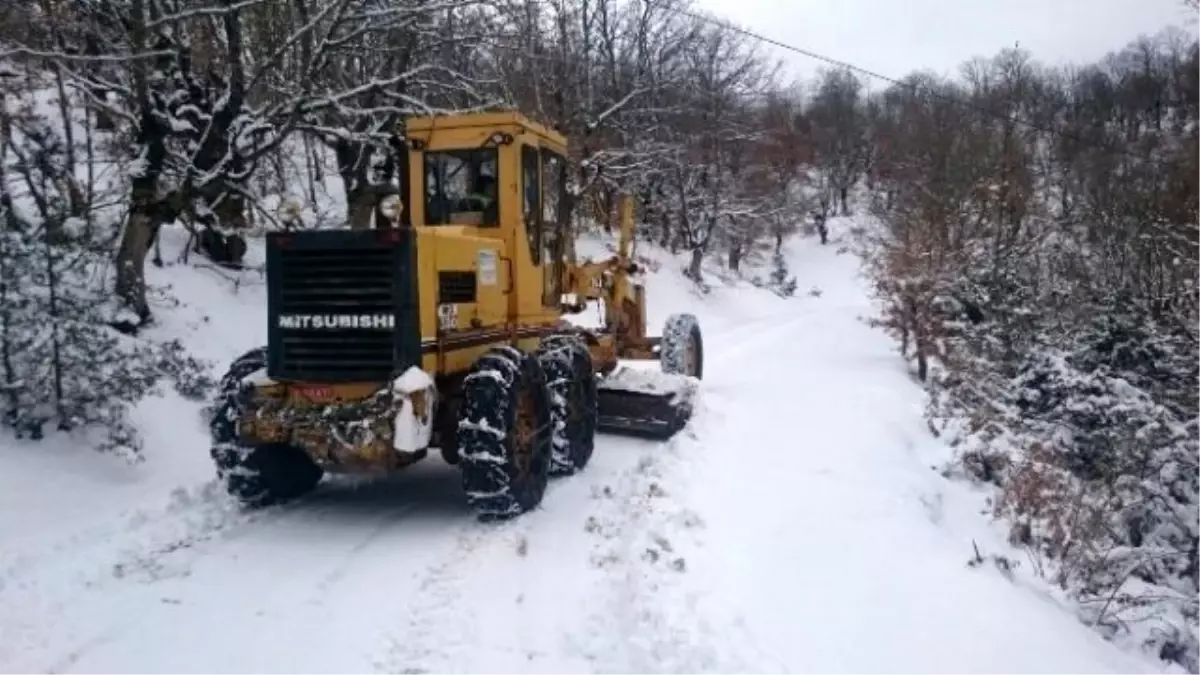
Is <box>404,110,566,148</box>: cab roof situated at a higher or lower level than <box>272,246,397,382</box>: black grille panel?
higher

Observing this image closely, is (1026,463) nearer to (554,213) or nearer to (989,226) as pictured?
(554,213)

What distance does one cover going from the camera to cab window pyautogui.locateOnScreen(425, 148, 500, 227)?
26.6 ft

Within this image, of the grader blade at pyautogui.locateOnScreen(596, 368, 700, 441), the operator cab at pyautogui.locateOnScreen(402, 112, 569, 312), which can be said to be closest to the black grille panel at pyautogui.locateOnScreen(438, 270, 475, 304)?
the operator cab at pyautogui.locateOnScreen(402, 112, 569, 312)

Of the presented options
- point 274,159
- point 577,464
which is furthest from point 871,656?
point 274,159

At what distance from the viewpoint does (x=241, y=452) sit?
23.3 ft

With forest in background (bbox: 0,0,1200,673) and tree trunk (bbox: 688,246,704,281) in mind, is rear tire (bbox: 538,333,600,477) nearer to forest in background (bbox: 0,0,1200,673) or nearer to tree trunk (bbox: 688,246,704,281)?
forest in background (bbox: 0,0,1200,673)

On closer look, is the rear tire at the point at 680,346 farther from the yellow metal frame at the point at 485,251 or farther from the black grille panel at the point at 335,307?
the black grille panel at the point at 335,307

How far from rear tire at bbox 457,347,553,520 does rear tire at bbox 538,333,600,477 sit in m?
0.75

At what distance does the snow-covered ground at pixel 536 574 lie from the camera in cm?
494

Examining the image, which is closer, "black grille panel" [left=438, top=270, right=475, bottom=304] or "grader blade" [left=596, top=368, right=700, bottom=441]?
"black grille panel" [left=438, top=270, right=475, bottom=304]

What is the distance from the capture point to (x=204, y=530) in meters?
6.77

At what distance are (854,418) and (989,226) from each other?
8597mm

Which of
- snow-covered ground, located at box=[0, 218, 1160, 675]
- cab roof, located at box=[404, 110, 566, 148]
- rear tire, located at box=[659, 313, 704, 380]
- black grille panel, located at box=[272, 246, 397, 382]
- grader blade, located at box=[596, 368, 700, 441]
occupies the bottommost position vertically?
snow-covered ground, located at box=[0, 218, 1160, 675]

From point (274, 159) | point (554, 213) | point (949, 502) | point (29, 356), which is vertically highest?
point (274, 159)
